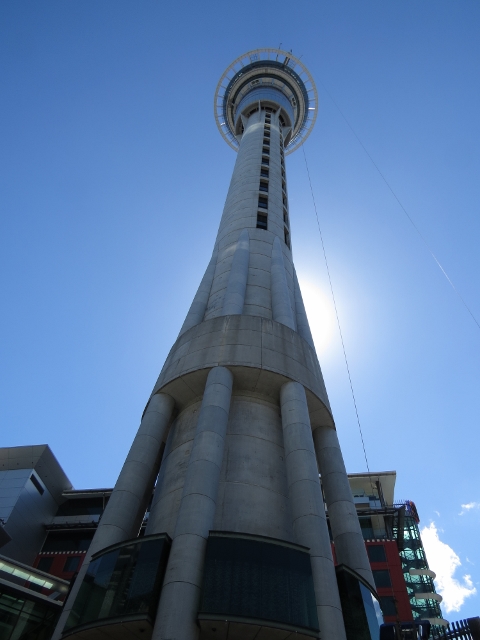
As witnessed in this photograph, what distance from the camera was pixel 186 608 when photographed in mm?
14047

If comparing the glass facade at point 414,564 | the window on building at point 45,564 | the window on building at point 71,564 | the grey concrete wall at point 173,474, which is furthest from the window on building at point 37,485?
the glass facade at point 414,564

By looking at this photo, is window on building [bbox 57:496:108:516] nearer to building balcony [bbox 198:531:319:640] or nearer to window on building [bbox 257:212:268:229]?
window on building [bbox 257:212:268:229]

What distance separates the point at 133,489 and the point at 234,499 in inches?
167

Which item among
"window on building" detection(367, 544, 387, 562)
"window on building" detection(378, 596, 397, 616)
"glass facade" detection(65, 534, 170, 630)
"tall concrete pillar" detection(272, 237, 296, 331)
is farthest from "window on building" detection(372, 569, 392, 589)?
"glass facade" detection(65, 534, 170, 630)

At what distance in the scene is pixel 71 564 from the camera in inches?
2341

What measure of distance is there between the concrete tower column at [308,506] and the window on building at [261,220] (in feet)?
Answer: 64.8

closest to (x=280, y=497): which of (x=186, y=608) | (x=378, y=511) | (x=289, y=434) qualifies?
(x=289, y=434)

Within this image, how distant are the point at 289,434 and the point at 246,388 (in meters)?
4.17

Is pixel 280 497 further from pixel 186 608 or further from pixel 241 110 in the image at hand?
pixel 241 110

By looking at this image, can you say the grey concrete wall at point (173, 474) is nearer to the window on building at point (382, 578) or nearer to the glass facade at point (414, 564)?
the window on building at point (382, 578)

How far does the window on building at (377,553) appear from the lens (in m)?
55.2

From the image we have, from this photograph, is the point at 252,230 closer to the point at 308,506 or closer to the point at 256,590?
the point at 308,506

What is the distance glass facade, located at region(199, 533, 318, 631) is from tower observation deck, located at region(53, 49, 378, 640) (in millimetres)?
33

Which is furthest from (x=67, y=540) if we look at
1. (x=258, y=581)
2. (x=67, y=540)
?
(x=258, y=581)
